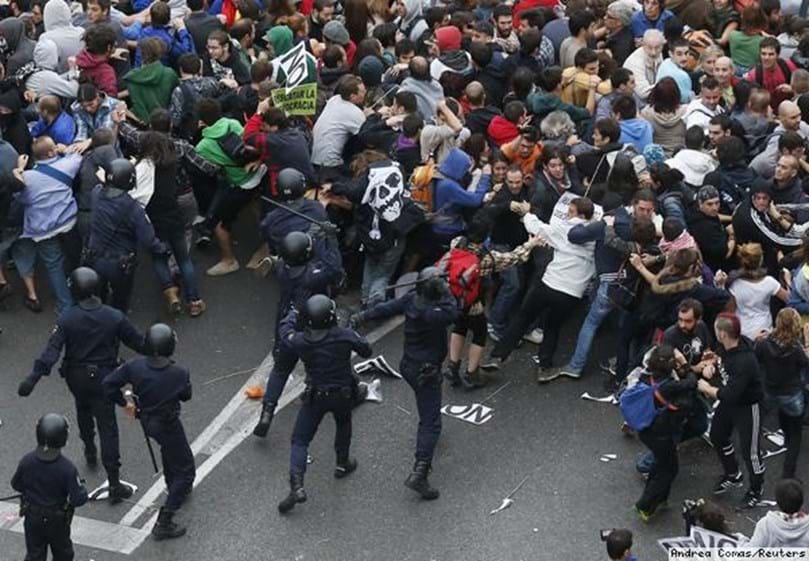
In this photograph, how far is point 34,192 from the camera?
45.7ft

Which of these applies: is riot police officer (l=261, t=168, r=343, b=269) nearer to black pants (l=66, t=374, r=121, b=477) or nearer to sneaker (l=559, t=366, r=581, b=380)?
black pants (l=66, t=374, r=121, b=477)

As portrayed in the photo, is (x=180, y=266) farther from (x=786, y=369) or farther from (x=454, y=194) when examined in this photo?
(x=786, y=369)

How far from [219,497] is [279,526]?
0.60 meters

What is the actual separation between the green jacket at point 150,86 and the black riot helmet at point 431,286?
13.6 ft

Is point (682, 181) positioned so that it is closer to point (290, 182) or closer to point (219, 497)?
point (290, 182)

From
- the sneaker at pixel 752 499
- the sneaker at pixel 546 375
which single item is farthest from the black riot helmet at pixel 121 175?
the sneaker at pixel 752 499

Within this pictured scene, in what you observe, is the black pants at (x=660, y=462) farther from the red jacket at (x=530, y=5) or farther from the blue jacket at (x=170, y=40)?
the blue jacket at (x=170, y=40)

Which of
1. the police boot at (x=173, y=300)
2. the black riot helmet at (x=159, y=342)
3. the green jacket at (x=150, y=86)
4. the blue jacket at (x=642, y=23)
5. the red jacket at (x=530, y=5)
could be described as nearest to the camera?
the black riot helmet at (x=159, y=342)

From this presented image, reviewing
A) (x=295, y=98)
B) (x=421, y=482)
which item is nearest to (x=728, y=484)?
(x=421, y=482)

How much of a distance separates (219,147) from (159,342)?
3.54 meters

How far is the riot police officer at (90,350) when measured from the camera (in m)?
11.7

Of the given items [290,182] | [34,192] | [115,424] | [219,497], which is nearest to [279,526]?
[219,497]

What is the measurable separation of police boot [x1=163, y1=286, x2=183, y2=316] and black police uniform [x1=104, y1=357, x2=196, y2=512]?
289 centimetres

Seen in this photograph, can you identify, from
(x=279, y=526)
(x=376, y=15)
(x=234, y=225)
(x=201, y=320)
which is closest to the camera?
(x=279, y=526)
